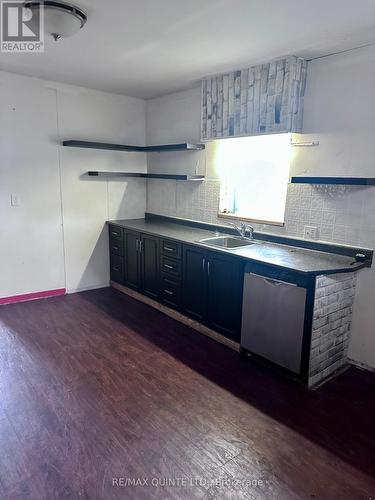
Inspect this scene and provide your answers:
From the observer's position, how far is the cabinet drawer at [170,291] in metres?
3.57

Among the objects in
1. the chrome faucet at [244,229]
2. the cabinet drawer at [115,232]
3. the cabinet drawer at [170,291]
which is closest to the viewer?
the chrome faucet at [244,229]

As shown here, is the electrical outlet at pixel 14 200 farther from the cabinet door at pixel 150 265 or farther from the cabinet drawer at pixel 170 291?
the cabinet drawer at pixel 170 291

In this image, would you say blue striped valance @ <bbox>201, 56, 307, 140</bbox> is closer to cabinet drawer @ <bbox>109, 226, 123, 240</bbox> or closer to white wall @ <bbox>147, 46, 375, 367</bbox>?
white wall @ <bbox>147, 46, 375, 367</bbox>

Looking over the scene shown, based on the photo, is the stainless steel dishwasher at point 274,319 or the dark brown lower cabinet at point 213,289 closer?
the stainless steel dishwasher at point 274,319

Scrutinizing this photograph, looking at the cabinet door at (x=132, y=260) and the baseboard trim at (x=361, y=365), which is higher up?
the cabinet door at (x=132, y=260)

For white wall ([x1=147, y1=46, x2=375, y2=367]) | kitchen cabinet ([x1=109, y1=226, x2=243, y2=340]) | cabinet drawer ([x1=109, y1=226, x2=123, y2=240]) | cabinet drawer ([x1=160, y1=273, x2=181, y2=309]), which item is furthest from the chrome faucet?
cabinet drawer ([x1=109, y1=226, x2=123, y2=240])

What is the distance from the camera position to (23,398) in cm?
233

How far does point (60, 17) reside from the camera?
2.11 metres

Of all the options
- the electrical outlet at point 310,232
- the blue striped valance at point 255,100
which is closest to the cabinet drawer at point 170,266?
the electrical outlet at point 310,232

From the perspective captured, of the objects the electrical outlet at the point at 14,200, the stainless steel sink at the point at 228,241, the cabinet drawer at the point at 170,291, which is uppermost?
the electrical outlet at the point at 14,200

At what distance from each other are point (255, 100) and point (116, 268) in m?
2.61

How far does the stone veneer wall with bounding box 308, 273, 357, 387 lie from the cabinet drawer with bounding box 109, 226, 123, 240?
103 inches

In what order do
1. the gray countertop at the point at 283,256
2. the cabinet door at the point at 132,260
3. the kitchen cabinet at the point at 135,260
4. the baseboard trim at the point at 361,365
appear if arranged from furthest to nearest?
the cabinet door at the point at 132,260 → the kitchen cabinet at the point at 135,260 → the baseboard trim at the point at 361,365 → the gray countertop at the point at 283,256

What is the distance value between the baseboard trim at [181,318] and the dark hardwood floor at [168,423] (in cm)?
7
